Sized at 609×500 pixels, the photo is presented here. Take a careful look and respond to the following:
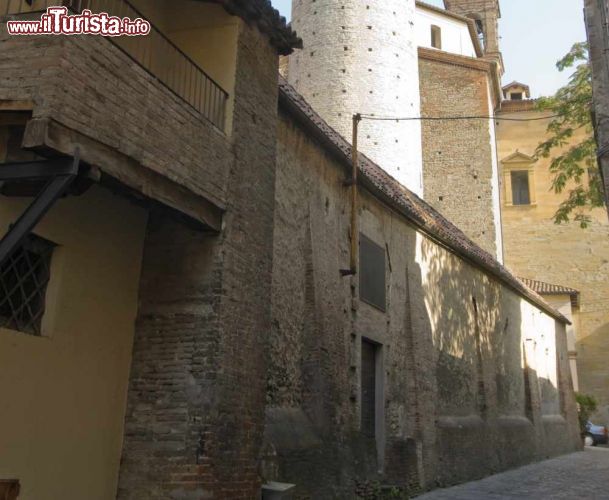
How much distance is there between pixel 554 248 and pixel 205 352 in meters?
33.7

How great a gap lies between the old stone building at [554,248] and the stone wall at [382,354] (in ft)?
50.4

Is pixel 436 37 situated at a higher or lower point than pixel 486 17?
lower

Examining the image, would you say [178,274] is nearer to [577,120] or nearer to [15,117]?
[15,117]

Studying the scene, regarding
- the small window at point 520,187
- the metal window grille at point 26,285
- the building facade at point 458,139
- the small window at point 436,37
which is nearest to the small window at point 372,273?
the metal window grille at point 26,285

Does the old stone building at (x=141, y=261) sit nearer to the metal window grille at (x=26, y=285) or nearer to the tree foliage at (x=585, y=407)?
the metal window grille at (x=26, y=285)

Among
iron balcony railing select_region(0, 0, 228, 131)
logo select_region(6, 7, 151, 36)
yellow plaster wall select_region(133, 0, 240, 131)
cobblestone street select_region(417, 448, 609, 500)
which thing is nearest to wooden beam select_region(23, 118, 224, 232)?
logo select_region(6, 7, 151, 36)

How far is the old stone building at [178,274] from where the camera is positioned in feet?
19.2

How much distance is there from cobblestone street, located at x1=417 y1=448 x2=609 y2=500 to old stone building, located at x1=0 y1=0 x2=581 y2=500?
2.05 metres

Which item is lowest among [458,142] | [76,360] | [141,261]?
[76,360]

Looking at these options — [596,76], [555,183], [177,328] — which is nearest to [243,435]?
[177,328]

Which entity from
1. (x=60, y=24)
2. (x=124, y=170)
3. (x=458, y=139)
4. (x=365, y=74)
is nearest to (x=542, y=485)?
(x=124, y=170)

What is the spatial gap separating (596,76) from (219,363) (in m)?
7.96

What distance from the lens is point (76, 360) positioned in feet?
22.1

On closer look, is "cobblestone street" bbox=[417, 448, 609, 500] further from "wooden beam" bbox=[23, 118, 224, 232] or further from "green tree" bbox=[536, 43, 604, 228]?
"wooden beam" bbox=[23, 118, 224, 232]
